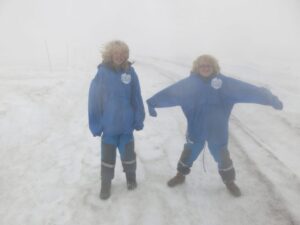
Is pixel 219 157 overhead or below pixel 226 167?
overhead

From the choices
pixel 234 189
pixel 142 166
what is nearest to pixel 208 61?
pixel 234 189

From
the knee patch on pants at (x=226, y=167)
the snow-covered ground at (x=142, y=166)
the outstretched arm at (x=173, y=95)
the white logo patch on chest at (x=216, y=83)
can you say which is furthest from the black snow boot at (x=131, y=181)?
the white logo patch on chest at (x=216, y=83)

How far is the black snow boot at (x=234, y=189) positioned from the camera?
5.03 m

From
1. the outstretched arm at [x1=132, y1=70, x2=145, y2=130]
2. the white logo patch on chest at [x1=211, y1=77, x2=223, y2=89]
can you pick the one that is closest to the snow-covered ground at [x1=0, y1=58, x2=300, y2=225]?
the outstretched arm at [x1=132, y1=70, x2=145, y2=130]

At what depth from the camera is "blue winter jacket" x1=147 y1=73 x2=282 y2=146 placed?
15.8 feet

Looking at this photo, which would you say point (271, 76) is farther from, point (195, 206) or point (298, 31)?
point (298, 31)

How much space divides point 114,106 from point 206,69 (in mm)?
1300

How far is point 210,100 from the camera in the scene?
482 centimetres

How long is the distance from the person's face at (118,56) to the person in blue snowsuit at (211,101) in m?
0.78

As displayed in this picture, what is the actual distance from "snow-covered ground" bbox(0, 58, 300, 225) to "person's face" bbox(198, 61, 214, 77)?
67.5 inches

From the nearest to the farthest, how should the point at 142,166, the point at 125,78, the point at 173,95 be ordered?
the point at 125,78 → the point at 173,95 → the point at 142,166

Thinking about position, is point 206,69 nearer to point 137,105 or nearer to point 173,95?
point 173,95

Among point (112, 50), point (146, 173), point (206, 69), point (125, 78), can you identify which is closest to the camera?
point (112, 50)

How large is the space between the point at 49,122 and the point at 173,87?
13.6ft
